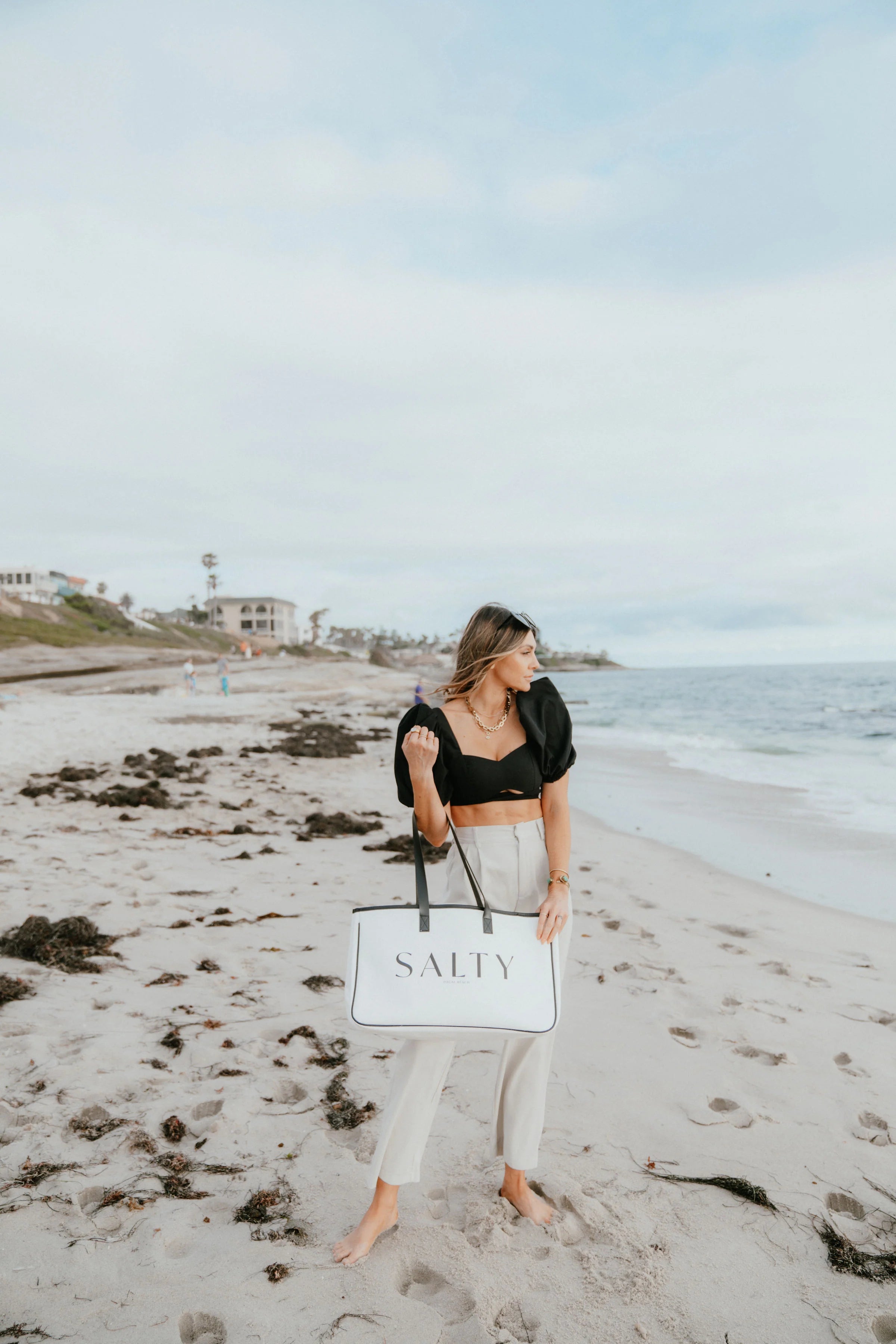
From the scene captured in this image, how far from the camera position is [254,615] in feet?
384

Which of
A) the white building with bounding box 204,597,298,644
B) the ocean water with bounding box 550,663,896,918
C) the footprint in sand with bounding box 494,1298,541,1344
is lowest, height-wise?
the ocean water with bounding box 550,663,896,918

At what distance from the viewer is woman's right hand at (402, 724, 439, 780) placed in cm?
244

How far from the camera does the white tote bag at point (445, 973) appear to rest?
220 cm

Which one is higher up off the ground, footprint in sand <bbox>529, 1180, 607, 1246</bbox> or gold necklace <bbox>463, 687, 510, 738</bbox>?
gold necklace <bbox>463, 687, 510, 738</bbox>

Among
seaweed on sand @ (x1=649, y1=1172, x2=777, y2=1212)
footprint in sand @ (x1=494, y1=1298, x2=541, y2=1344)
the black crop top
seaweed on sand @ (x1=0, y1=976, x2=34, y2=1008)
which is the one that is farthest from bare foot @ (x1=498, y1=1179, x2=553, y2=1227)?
seaweed on sand @ (x1=0, y1=976, x2=34, y2=1008)

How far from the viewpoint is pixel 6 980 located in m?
4.10

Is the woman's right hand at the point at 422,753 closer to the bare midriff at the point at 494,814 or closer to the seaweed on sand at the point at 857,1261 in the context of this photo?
the bare midriff at the point at 494,814

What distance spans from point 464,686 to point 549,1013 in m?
1.11

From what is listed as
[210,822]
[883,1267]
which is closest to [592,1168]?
[883,1267]

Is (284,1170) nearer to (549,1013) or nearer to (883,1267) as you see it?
(549,1013)

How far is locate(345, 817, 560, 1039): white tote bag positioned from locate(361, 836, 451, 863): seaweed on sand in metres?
5.08

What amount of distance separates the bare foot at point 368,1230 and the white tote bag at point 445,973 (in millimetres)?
724

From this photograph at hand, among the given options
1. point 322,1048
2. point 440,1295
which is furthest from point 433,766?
point 322,1048

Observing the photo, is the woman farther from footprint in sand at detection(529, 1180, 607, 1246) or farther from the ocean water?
the ocean water
